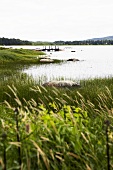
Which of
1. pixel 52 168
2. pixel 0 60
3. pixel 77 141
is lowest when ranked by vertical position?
pixel 0 60

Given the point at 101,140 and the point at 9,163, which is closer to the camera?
the point at 9,163

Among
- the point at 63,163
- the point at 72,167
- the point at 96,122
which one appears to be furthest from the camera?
the point at 96,122

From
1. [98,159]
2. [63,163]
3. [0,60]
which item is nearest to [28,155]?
[63,163]

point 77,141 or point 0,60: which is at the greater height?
point 77,141

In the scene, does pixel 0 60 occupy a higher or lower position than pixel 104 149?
lower

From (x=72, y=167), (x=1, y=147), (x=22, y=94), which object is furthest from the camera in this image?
(x=22, y=94)

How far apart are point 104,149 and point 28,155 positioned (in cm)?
137

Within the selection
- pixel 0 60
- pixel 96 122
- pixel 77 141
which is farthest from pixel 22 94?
pixel 0 60

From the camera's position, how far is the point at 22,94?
19.6 meters

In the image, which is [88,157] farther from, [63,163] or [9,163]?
[9,163]

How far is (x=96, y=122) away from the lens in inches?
336

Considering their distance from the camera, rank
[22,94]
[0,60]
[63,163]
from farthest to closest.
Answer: [0,60] → [22,94] → [63,163]

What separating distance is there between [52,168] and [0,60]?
5283 centimetres

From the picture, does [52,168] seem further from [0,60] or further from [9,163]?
[0,60]
